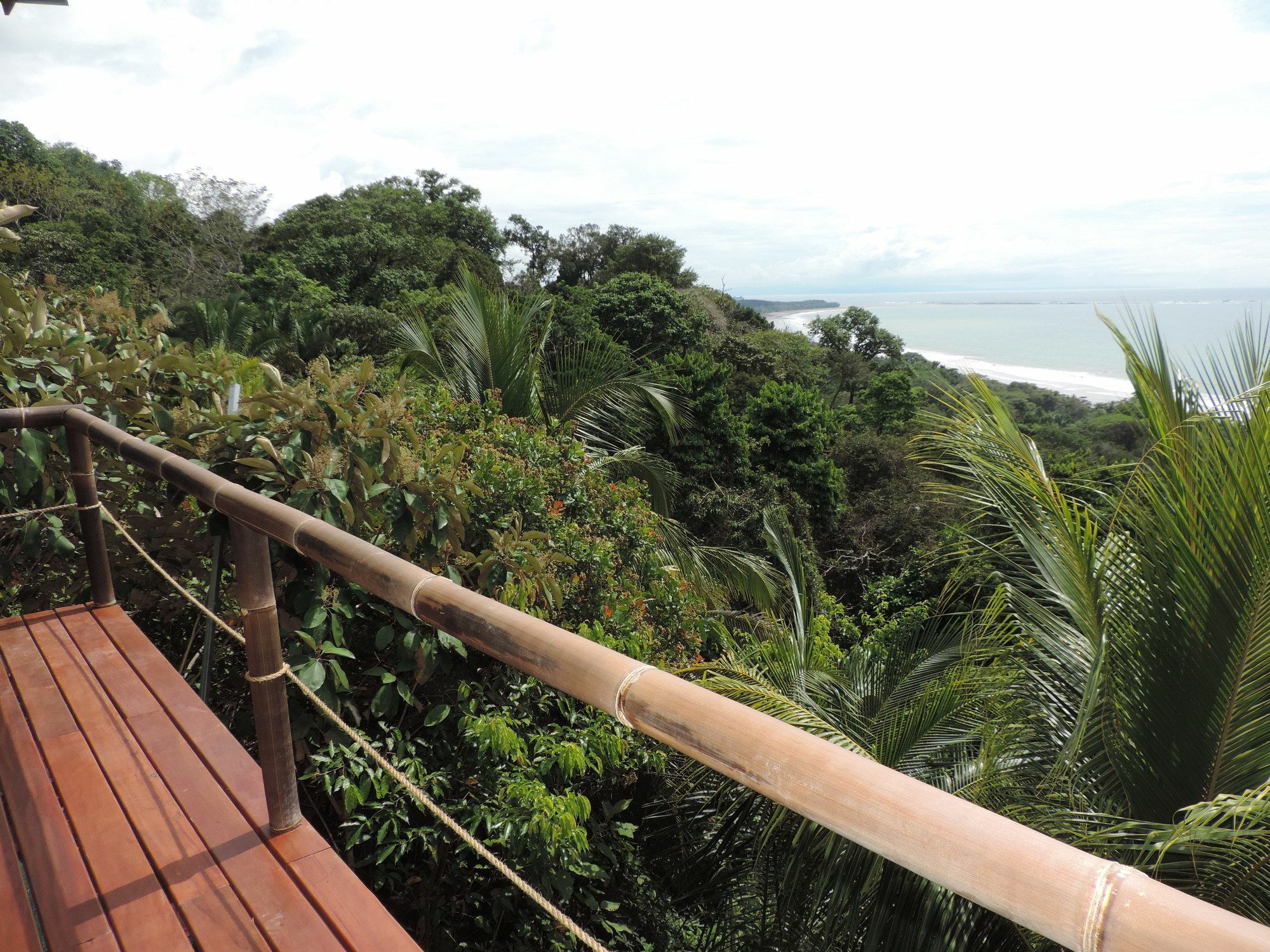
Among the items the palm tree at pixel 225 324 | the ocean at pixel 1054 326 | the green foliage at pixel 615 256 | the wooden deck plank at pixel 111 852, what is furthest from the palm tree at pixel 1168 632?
the green foliage at pixel 615 256

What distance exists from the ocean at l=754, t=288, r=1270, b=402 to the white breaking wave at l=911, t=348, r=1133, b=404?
13cm

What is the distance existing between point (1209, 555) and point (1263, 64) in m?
13.5

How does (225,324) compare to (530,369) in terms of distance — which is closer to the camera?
(530,369)

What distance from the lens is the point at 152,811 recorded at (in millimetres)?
1379

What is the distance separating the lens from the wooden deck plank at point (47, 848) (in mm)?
1108

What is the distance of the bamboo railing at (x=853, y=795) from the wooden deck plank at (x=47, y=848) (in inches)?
24.4

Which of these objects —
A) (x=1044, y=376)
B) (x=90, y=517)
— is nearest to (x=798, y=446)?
(x=90, y=517)

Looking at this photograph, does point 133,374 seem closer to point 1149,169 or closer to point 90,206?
point 90,206

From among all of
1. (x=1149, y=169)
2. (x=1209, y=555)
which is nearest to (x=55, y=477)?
(x=1209, y=555)

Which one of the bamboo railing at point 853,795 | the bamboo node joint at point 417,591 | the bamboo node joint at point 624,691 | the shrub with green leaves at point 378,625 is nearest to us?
the bamboo railing at point 853,795

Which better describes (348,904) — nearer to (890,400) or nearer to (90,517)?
(90,517)

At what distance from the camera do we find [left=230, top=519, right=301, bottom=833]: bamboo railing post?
4.06 ft

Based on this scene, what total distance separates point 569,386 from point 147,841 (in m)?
6.03

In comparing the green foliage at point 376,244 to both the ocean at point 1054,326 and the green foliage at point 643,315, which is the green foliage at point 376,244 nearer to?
the green foliage at point 643,315
